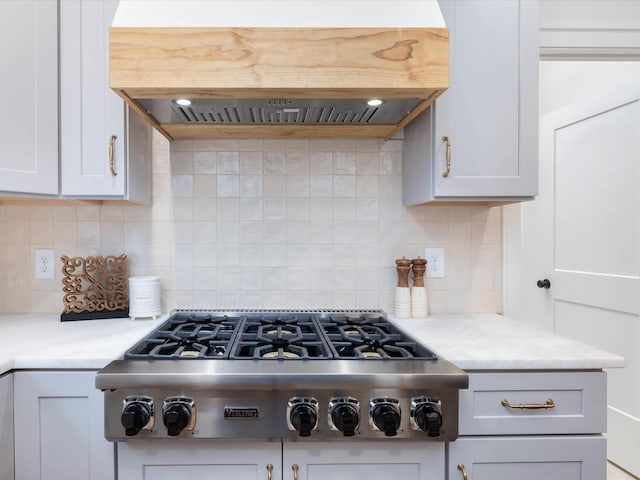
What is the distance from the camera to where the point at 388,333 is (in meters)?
1.50

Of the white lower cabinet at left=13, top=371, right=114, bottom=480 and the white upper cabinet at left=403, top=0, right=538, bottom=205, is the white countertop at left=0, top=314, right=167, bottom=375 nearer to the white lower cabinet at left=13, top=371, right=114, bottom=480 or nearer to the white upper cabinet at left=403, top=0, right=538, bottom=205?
the white lower cabinet at left=13, top=371, right=114, bottom=480

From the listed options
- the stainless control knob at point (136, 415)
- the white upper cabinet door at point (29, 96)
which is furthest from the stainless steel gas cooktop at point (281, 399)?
the white upper cabinet door at point (29, 96)

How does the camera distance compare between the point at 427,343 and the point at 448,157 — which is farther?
the point at 448,157

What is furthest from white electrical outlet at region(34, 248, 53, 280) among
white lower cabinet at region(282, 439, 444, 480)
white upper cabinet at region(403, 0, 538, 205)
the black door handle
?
the black door handle

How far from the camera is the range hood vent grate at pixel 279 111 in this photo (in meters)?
1.33

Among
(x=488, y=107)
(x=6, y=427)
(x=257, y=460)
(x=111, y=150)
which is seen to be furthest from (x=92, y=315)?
(x=488, y=107)

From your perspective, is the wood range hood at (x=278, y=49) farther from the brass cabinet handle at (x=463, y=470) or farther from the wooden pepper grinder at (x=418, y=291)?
the brass cabinet handle at (x=463, y=470)

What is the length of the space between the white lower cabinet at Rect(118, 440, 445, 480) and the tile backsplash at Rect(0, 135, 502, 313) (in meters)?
0.74

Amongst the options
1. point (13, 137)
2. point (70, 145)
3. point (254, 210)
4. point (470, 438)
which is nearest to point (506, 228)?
point (470, 438)

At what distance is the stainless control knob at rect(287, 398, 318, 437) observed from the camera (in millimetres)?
1020

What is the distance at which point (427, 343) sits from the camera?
1316 millimetres

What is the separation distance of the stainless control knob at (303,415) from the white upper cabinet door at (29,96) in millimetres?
1159

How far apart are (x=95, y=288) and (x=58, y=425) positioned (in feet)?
2.18

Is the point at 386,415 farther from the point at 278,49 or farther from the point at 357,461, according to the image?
the point at 278,49
